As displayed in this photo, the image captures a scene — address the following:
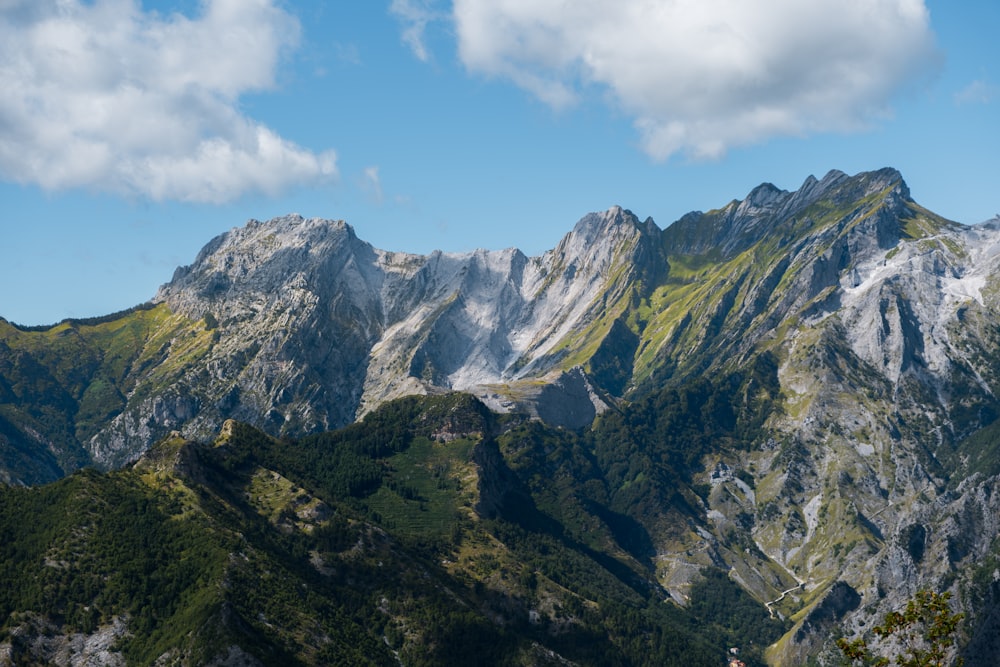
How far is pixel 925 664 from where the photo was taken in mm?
89562

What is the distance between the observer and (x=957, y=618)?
288 feet

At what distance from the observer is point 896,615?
92.1 metres

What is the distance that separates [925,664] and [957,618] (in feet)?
16.5

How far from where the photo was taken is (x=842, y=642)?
3568 inches

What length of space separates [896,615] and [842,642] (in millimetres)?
5557

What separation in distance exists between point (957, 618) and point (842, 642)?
9.28 meters

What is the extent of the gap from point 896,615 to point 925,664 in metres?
4.46

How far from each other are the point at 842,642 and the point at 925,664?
6764 millimetres

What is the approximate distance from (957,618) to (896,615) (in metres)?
5.57
